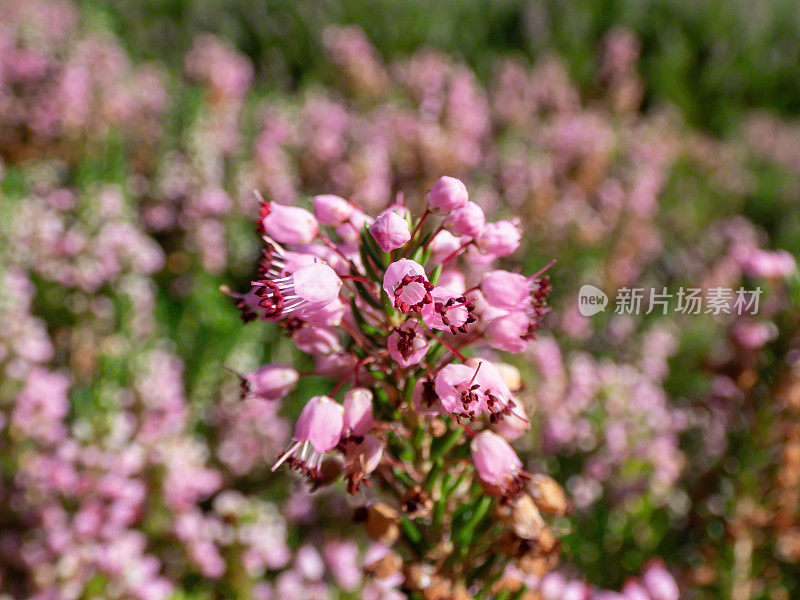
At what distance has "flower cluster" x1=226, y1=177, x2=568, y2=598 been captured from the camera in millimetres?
803

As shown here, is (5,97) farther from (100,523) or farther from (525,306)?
(525,306)

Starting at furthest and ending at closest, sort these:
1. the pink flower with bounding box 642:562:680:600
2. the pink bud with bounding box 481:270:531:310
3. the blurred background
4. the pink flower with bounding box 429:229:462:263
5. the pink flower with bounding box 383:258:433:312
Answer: the blurred background
the pink flower with bounding box 642:562:680:600
the pink flower with bounding box 429:229:462:263
the pink bud with bounding box 481:270:531:310
the pink flower with bounding box 383:258:433:312

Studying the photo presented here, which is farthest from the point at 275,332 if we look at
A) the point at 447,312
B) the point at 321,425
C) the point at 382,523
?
the point at 447,312

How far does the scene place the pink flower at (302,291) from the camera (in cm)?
78

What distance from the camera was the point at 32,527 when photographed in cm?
225

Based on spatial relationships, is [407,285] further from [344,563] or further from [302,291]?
[344,563]

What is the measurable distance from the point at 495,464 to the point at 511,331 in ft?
0.61

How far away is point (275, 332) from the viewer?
3.41 m

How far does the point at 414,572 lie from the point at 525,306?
0.46 meters

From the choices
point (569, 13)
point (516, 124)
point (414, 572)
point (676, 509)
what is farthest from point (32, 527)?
point (569, 13)

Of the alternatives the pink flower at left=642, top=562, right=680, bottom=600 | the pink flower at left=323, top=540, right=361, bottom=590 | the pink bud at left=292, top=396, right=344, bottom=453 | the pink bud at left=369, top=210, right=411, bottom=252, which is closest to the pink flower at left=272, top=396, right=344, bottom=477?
the pink bud at left=292, top=396, right=344, bottom=453

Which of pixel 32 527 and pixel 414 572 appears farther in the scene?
pixel 32 527

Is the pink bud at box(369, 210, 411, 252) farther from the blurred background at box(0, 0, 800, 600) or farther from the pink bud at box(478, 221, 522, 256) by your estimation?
the blurred background at box(0, 0, 800, 600)

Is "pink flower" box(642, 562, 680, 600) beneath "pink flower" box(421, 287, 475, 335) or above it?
beneath
